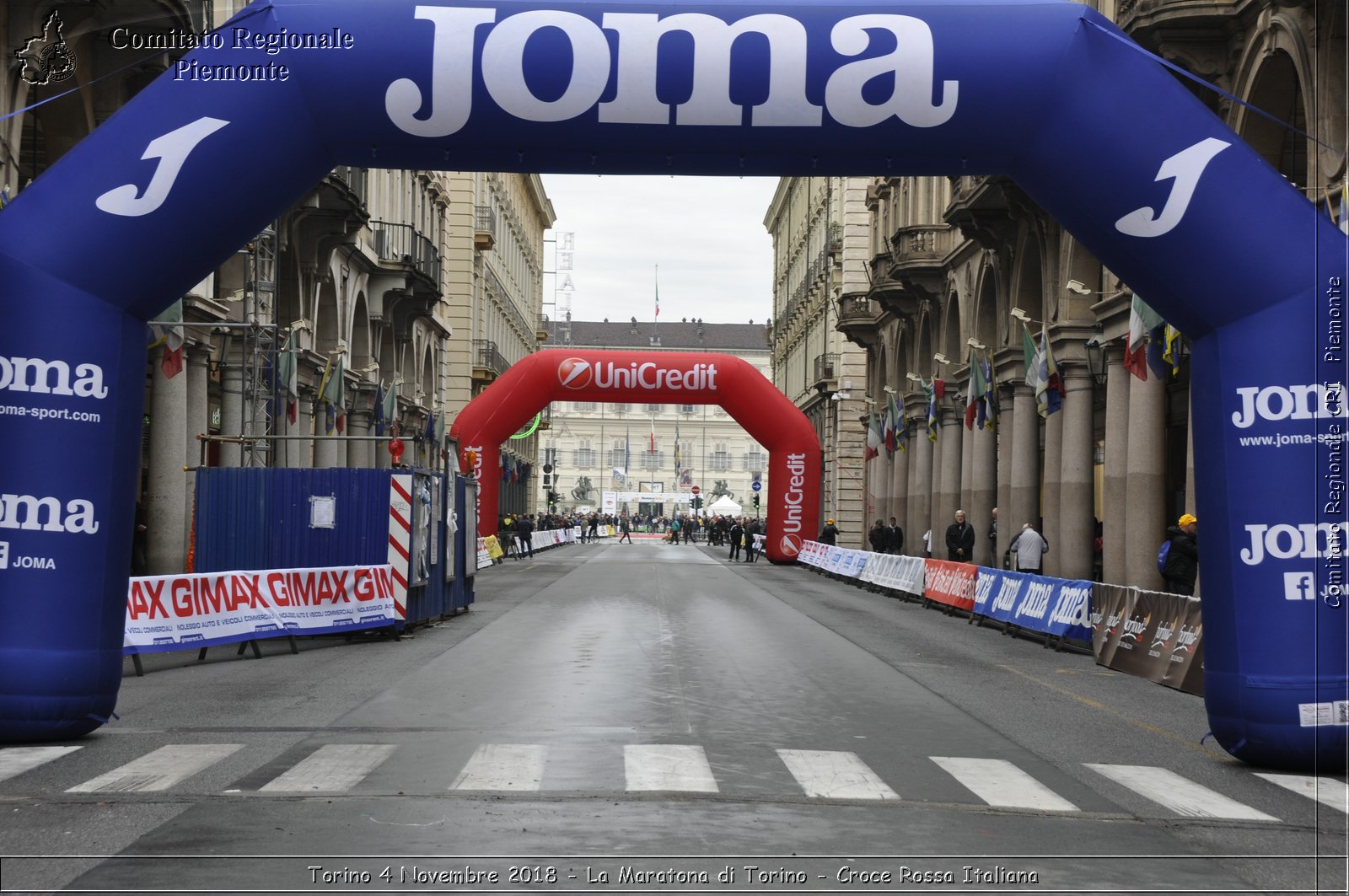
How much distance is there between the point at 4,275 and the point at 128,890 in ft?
19.0

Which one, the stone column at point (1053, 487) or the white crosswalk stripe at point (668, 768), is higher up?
the stone column at point (1053, 487)

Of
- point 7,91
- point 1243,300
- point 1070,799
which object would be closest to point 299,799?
point 1070,799

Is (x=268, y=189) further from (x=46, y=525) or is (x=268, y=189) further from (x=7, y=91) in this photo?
(x=7, y=91)

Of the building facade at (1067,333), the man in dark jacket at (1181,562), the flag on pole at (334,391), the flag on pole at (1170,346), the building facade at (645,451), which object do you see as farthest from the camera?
the building facade at (645,451)

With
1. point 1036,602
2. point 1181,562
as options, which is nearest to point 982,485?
point 1036,602

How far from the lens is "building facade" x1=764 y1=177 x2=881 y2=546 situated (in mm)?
59906

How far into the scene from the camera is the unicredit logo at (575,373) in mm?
45344

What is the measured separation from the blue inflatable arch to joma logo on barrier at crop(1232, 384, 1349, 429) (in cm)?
2

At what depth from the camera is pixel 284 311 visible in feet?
118

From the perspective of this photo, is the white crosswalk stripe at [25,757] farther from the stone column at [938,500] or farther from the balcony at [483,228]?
the balcony at [483,228]

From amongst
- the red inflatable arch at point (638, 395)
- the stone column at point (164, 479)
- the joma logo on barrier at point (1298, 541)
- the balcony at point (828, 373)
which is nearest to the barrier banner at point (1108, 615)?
the joma logo on barrier at point (1298, 541)

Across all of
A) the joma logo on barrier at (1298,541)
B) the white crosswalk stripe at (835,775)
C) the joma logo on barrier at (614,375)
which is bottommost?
the white crosswalk stripe at (835,775)

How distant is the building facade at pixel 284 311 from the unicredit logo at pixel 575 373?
3.88 meters

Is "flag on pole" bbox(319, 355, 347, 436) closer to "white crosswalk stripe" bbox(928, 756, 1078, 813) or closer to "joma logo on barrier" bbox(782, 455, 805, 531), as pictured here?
"joma logo on barrier" bbox(782, 455, 805, 531)
